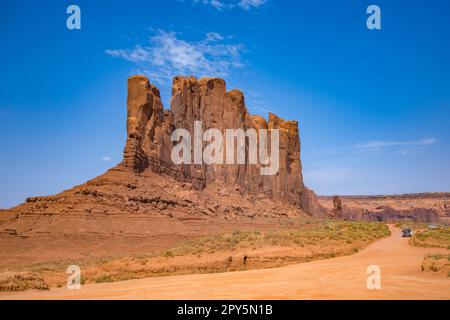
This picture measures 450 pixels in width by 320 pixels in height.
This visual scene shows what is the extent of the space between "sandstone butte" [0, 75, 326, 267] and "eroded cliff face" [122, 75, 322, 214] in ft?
0.66

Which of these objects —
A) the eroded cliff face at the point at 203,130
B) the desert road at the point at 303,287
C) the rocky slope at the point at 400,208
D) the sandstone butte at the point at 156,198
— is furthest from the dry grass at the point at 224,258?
the rocky slope at the point at 400,208

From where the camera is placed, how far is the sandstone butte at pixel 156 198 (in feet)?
138

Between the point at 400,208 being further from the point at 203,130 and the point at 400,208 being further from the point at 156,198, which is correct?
the point at 156,198

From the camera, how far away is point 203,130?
80.9 meters

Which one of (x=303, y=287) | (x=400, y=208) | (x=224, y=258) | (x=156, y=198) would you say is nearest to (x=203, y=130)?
(x=156, y=198)

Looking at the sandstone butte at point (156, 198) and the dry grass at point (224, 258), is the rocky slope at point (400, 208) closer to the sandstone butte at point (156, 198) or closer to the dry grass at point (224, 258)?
the sandstone butte at point (156, 198)

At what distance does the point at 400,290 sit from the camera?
10617 mm

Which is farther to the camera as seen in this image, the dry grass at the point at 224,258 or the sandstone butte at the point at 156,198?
the sandstone butte at the point at 156,198

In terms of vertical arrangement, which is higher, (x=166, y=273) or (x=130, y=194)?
(x=130, y=194)

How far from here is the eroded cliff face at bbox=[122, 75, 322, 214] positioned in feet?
207

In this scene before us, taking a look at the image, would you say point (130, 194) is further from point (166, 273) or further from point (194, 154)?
point (166, 273)

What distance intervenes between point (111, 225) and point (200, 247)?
83.0ft

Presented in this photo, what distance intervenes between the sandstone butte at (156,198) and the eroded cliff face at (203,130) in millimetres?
201
